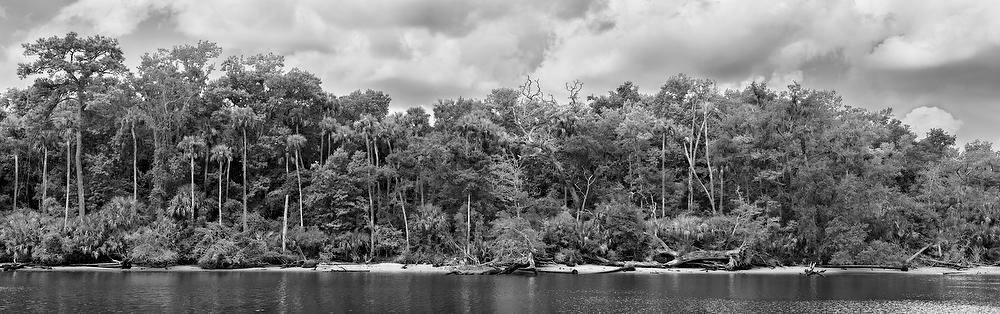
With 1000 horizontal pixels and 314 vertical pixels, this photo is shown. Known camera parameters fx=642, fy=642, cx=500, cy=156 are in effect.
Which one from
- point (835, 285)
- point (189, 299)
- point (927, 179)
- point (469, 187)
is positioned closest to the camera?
point (189, 299)

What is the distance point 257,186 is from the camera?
59.1 metres

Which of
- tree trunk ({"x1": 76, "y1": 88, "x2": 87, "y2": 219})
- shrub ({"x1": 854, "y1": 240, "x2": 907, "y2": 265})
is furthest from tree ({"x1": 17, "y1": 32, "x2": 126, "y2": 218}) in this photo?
shrub ({"x1": 854, "y1": 240, "x2": 907, "y2": 265})

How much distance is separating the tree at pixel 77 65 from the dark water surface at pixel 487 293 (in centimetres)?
1639

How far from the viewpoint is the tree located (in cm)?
5428

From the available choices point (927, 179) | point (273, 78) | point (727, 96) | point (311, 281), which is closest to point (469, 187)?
point (311, 281)

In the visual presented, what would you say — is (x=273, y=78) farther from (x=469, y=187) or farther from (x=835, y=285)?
(x=835, y=285)

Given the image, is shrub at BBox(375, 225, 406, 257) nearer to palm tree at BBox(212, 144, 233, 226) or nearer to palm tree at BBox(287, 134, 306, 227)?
palm tree at BBox(287, 134, 306, 227)

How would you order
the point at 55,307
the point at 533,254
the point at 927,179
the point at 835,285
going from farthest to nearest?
the point at 927,179 → the point at 533,254 → the point at 835,285 → the point at 55,307

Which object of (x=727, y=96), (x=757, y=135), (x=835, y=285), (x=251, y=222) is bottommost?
(x=835, y=285)

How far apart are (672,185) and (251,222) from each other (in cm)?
3865

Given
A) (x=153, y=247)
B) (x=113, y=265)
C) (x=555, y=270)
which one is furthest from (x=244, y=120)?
(x=555, y=270)

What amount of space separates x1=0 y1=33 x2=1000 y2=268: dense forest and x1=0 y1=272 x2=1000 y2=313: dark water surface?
632cm

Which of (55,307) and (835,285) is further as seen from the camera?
(835,285)

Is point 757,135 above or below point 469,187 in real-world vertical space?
above
